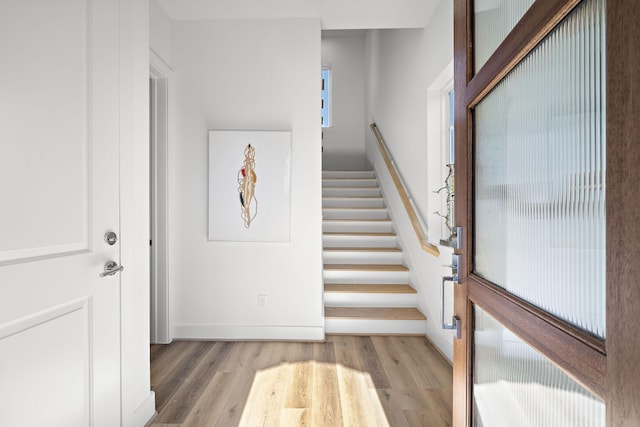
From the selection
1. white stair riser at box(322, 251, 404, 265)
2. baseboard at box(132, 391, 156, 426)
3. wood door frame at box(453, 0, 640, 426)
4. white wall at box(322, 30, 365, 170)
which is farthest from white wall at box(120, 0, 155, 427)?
white wall at box(322, 30, 365, 170)

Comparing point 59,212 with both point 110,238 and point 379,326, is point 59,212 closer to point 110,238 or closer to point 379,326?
point 110,238

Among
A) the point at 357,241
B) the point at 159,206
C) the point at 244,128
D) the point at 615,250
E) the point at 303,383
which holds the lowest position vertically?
the point at 303,383

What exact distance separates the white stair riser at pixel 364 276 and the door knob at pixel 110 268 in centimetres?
227

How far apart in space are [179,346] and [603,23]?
3242 millimetres

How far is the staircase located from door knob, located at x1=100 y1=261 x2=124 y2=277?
199 cm

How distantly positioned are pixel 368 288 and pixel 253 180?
149 cm

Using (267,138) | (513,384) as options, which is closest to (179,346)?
(267,138)

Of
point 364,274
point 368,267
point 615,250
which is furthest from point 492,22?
point 368,267

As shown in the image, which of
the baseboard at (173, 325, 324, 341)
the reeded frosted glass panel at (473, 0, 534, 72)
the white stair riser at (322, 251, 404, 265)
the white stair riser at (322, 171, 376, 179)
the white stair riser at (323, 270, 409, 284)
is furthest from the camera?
the white stair riser at (322, 171, 376, 179)

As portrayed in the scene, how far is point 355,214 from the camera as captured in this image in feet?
15.5

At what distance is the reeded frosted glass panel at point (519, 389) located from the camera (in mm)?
608

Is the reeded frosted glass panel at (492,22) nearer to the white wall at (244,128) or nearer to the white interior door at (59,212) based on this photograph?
the white interior door at (59,212)

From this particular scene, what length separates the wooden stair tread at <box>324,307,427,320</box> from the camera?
10.5ft

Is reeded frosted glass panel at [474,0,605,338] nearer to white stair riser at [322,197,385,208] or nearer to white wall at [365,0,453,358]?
white wall at [365,0,453,358]
